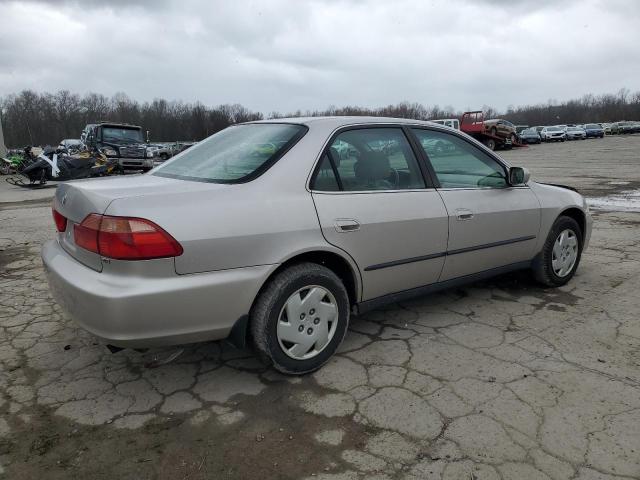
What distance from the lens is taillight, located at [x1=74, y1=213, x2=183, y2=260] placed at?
2225 mm

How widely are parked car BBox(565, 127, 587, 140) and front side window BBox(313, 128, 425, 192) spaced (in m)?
48.6

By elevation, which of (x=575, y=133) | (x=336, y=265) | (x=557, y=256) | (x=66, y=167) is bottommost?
(x=557, y=256)

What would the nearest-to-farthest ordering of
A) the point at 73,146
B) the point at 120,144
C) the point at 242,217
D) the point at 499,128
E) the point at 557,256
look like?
the point at 242,217 → the point at 557,256 → the point at 120,144 → the point at 73,146 → the point at 499,128

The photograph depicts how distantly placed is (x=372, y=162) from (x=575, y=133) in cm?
5006

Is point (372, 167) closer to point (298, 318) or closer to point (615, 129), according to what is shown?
point (298, 318)

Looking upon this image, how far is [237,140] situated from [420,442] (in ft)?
7.00

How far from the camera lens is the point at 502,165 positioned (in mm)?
3836

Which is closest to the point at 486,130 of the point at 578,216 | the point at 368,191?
the point at 578,216

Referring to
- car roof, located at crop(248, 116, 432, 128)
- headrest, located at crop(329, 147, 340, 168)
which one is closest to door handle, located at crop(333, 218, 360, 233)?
headrest, located at crop(329, 147, 340, 168)

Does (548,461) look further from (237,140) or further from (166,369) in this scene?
(237,140)

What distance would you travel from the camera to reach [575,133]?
46.0 metres

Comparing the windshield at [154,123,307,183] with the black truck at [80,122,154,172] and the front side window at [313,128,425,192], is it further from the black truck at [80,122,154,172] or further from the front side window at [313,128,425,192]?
the black truck at [80,122,154,172]

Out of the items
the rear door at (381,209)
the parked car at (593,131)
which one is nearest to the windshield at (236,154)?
the rear door at (381,209)

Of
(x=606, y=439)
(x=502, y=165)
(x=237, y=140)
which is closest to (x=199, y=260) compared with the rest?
(x=237, y=140)
